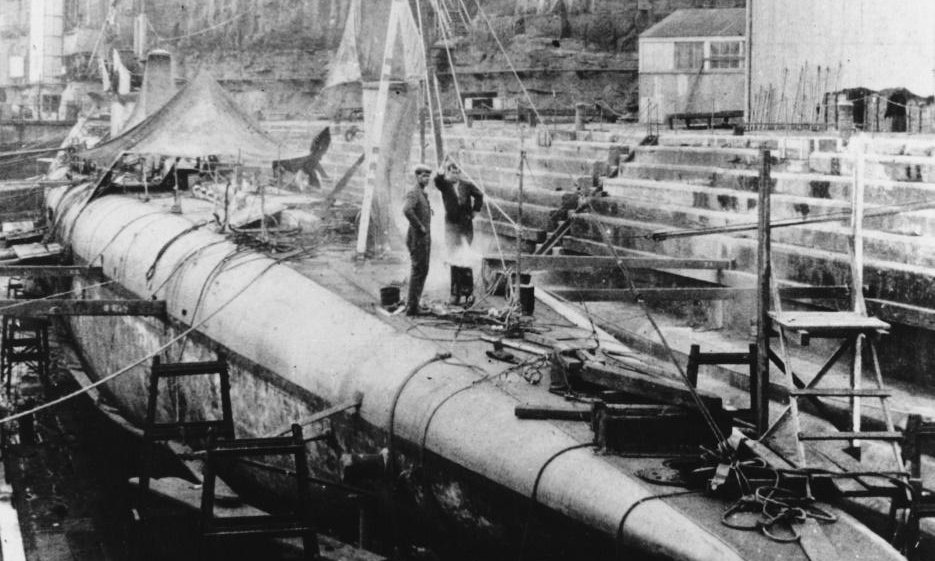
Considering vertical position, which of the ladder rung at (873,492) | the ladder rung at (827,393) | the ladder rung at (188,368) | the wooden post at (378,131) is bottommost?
the ladder rung at (873,492)

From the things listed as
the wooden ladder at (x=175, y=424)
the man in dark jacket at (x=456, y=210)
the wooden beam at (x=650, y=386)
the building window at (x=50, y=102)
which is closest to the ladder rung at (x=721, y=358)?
the wooden beam at (x=650, y=386)

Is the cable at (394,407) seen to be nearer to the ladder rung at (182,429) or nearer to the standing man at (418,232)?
the standing man at (418,232)

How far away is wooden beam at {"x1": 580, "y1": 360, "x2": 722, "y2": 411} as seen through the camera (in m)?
8.04

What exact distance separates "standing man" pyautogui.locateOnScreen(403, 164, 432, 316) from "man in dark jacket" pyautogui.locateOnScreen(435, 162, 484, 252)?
2225 mm

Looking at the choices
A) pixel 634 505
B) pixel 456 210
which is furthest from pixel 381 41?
pixel 634 505

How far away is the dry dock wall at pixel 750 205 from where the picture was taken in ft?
46.6

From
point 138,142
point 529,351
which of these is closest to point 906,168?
point 529,351

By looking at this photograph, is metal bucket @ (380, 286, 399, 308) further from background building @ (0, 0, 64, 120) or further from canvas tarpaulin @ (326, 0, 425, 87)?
background building @ (0, 0, 64, 120)

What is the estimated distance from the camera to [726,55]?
119 feet

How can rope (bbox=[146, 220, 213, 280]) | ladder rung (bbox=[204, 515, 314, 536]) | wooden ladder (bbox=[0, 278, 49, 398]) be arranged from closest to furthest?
ladder rung (bbox=[204, 515, 314, 536]), rope (bbox=[146, 220, 213, 280]), wooden ladder (bbox=[0, 278, 49, 398])

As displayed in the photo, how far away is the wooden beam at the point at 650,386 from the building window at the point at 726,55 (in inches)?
1173

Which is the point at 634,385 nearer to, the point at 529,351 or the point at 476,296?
the point at 529,351

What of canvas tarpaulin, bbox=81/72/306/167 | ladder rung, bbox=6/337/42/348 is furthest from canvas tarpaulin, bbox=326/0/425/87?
ladder rung, bbox=6/337/42/348

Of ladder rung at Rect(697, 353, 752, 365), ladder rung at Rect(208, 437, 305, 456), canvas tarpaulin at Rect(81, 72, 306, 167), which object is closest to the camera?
ladder rung at Rect(208, 437, 305, 456)
